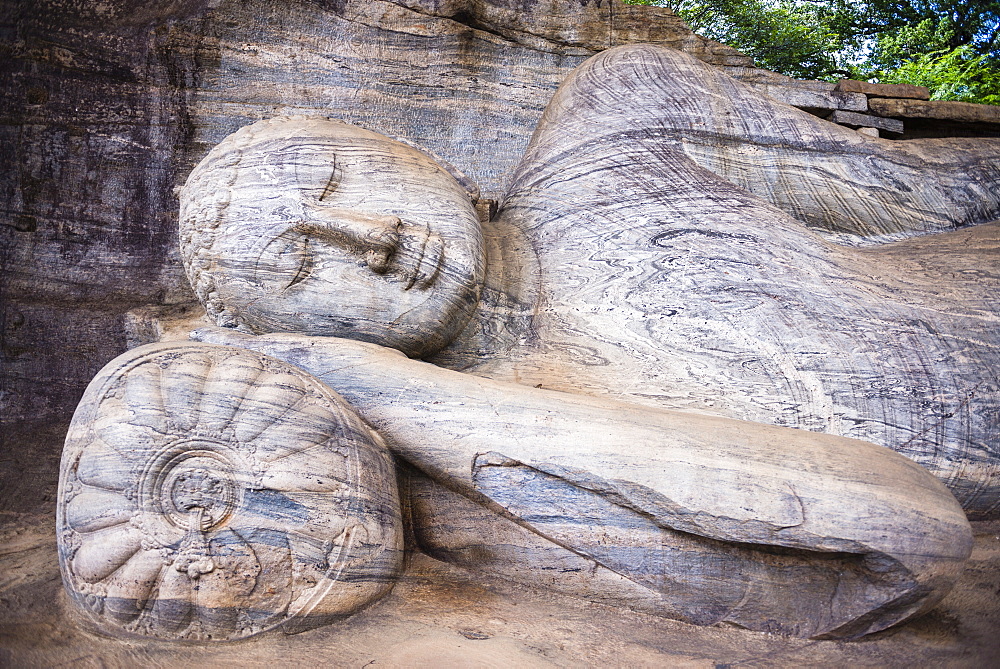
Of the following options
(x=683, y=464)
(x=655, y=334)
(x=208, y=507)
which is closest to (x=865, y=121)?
(x=655, y=334)

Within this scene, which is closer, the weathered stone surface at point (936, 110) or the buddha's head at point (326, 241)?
the buddha's head at point (326, 241)

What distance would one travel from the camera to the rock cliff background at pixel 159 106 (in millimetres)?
3289

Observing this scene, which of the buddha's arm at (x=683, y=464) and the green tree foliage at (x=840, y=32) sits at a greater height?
the green tree foliage at (x=840, y=32)

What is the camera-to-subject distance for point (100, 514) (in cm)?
191

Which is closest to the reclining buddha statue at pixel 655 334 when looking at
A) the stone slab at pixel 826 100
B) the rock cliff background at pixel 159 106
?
the rock cliff background at pixel 159 106

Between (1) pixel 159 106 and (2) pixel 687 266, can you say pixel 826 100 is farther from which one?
(1) pixel 159 106

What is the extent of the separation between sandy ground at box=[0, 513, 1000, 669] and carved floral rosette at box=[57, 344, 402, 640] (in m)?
0.07

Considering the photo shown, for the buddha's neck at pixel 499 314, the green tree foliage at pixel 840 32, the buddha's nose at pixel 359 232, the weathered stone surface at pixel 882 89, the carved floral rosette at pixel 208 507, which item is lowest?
the carved floral rosette at pixel 208 507

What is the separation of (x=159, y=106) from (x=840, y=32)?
6320 millimetres

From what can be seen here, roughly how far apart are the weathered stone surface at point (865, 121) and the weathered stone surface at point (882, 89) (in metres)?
0.13

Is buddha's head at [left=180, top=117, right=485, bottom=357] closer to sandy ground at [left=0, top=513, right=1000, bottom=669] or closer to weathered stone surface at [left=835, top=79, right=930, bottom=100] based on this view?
sandy ground at [left=0, top=513, right=1000, bottom=669]

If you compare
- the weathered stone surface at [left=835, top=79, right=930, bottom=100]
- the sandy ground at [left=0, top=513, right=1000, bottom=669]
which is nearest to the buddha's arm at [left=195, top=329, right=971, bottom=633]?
the sandy ground at [left=0, top=513, right=1000, bottom=669]

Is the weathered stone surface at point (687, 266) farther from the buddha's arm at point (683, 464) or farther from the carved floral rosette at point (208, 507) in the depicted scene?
the carved floral rosette at point (208, 507)

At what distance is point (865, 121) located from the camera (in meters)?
4.38
